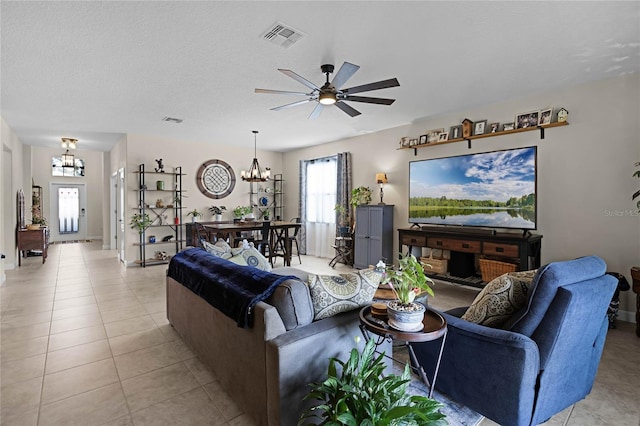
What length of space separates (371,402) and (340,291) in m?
0.70

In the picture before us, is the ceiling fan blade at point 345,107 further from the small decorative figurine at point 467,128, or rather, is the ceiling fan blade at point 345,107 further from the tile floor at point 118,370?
the tile floor at point 118,370

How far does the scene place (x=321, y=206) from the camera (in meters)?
7.60

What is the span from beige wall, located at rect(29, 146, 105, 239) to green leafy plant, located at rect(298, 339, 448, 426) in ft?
38.9

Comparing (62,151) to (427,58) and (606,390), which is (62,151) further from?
(606,390)

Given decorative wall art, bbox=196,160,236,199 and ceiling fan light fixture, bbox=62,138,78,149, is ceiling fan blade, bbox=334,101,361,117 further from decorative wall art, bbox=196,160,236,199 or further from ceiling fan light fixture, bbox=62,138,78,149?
ceiling fan light fixture, bbox=62,138,78,149

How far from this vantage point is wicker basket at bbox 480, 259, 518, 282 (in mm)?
4031

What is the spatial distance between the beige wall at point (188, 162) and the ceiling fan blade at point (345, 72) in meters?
5.22

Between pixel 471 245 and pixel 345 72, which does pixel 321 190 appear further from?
pixel 345 72

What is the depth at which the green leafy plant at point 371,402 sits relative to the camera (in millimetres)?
1328

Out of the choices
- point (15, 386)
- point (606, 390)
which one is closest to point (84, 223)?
point (15, 386)

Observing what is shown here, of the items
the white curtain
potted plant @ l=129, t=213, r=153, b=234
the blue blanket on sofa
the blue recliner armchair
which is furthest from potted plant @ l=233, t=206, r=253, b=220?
the blue recliner armchair

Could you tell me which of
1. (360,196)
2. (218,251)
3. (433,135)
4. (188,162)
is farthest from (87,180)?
(433,135)

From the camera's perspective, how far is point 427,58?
310 centimetres

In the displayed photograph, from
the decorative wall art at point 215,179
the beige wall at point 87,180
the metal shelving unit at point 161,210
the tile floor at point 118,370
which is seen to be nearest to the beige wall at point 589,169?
the tile floor at point 118,370
